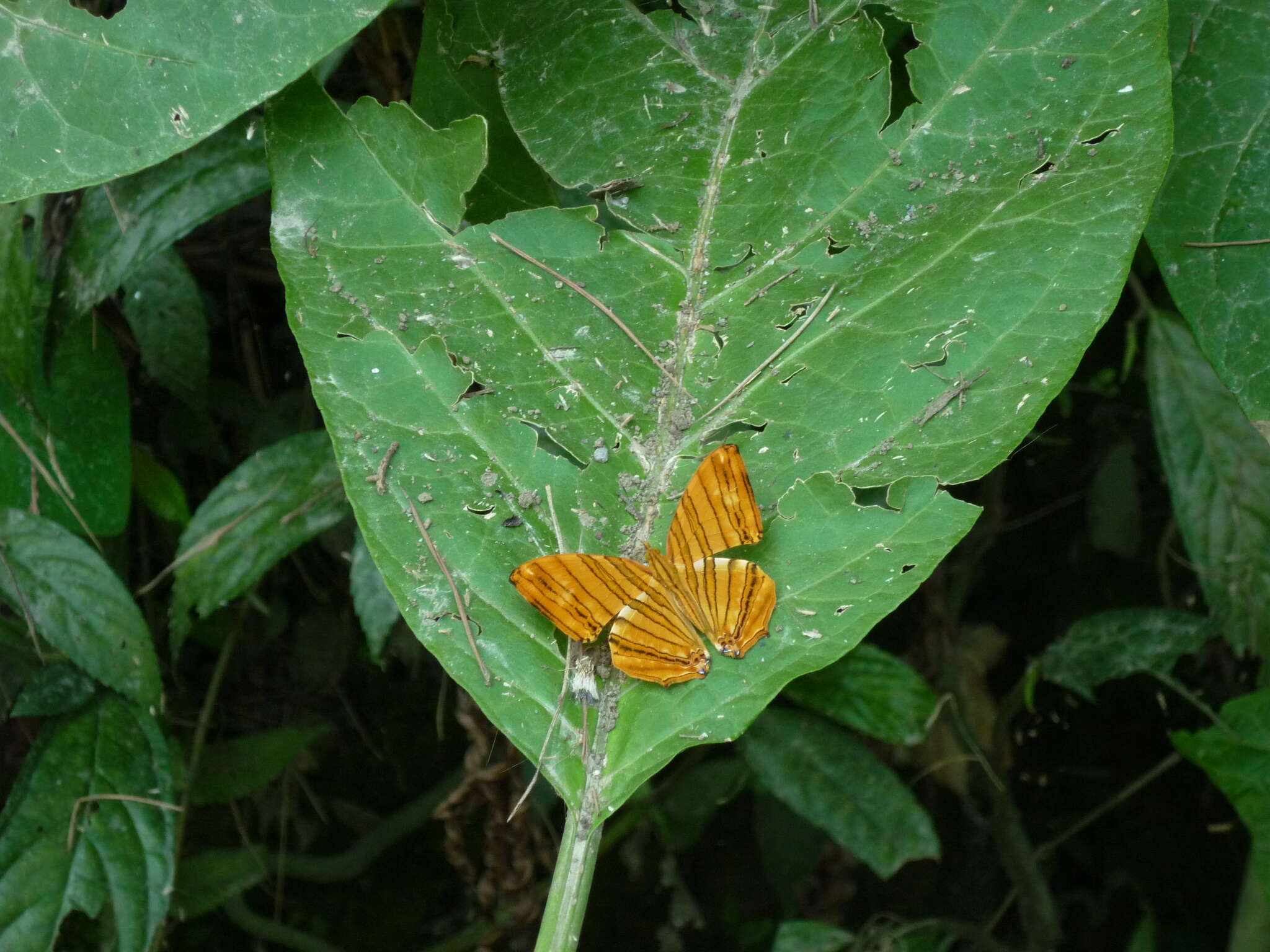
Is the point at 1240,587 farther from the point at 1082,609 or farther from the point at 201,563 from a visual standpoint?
the point at 201,563

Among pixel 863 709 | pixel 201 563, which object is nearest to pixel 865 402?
pixel 863 709

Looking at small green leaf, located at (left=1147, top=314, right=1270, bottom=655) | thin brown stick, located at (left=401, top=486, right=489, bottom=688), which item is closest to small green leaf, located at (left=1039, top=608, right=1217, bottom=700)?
small green leaf, located at (left=1147, top=314, right=1270, bottom=655)

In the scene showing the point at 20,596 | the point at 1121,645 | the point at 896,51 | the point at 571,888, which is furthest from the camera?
the point at 1121,645

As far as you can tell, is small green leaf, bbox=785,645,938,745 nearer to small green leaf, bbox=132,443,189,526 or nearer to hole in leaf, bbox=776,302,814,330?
hole in leaf, bbox=776,302,814,330

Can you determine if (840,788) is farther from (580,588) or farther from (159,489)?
(159,489)

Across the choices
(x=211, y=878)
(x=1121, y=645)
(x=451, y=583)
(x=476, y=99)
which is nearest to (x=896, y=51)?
(x=476, y=99)
